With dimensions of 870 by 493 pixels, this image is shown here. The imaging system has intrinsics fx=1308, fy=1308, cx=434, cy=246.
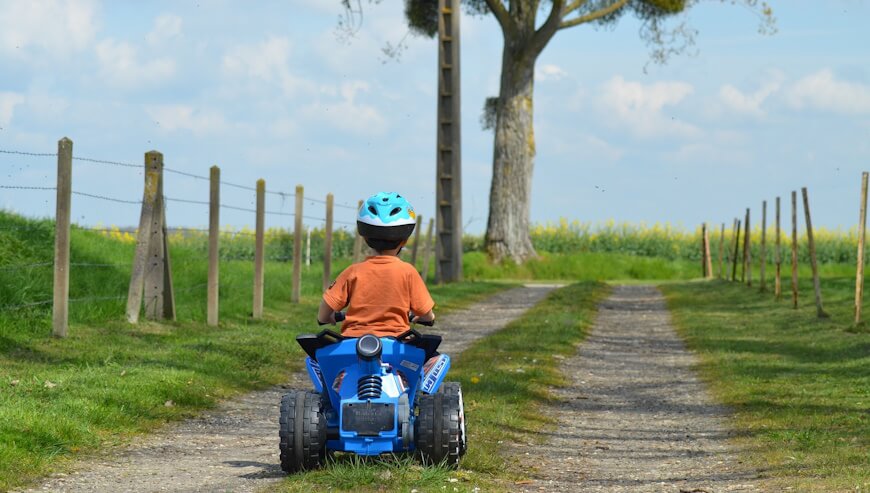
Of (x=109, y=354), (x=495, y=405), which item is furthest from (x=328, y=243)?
(x=495, y=405)

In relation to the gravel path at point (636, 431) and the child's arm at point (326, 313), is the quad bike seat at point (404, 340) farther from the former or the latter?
the gravel path at point (636, 431)

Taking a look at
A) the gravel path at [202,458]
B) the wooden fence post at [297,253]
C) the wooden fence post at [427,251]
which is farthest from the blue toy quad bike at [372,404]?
the wooden fence post at [427,251]

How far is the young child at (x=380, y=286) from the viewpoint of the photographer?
732 cm

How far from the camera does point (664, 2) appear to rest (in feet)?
128

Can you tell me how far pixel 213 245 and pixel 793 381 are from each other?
818cm

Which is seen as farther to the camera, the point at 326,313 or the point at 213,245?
the point at 213,245

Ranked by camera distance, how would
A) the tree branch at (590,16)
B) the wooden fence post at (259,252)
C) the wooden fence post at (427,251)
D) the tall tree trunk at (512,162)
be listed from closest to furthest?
the wooden fence post at (259,252) → the wooden fence post at (427,251) → the tree branch at (590,16) → the tall tree trunk at (512,162)

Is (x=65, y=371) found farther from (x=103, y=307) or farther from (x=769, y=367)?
(x=769, y=367)

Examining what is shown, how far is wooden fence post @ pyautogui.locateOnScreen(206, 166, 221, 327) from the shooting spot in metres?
17.7

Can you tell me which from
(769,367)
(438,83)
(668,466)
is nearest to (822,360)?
(769,367)

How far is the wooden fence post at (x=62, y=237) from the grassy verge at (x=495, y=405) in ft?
14.4

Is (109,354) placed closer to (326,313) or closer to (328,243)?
(326,313)

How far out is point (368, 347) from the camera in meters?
7.05

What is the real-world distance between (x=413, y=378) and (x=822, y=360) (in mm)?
9644
